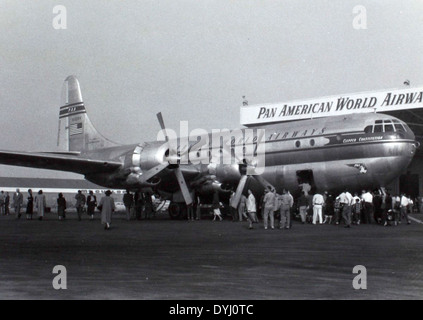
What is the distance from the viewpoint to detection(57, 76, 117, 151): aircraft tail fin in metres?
34.1

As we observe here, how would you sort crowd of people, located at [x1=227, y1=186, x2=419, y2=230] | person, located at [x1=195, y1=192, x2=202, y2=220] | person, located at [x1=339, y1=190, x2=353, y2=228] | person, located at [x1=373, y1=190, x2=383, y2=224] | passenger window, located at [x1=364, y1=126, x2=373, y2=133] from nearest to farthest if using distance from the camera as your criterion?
crowd of people, located at [x1=227, y1=186, x2=419, y2=230], person, located at [x1=339, y1=190, x2=353, y2=228], passenger window, located at [x1=364, y1=126, x2=373, y2=133], person, located at [x1=373, y1=190, x2=383, y2=224], person, located at [x1=195, y1=192, x2=202, y2=220]

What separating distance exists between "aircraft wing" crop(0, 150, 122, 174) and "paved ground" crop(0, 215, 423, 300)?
10.6 meters

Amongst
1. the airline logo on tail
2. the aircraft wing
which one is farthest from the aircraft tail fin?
the aircraft wing

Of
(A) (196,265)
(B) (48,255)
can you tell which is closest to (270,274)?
(A) (196,265)

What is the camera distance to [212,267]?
9.95 m

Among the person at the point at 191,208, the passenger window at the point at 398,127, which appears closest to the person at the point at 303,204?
the passenger window at the point at 398,127

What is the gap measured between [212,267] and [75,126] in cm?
2658

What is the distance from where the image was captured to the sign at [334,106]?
4066 centimetres

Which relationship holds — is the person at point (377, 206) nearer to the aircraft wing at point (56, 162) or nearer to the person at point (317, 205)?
the person at point (317, 205)

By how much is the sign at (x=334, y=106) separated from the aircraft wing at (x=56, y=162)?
21.2 metres

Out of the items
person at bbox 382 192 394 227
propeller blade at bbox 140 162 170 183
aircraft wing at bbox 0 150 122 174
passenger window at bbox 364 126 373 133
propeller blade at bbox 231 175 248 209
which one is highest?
passenger window at bbox 364 126 373 133

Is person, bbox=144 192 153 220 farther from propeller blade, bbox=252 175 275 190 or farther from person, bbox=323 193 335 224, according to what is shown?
person, bbox=323 193 335 224

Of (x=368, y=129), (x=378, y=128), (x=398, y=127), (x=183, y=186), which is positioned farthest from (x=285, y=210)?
(x=183, y=186)

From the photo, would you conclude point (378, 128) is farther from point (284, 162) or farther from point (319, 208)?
point (284, 162)
